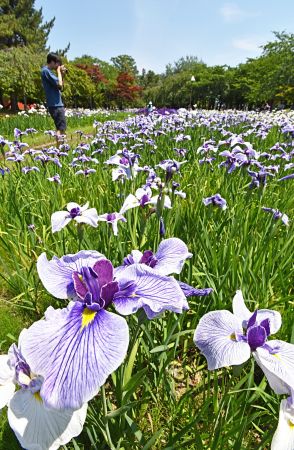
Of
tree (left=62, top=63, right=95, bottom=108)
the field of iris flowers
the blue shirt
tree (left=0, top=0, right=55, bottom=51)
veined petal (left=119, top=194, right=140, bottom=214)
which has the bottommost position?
the field of iris flowers

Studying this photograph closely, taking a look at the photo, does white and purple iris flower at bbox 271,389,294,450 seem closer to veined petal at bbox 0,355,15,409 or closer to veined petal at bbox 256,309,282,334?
veined petal at bbox 256,309,282,334

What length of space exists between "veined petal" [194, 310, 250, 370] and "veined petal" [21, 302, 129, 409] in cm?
22

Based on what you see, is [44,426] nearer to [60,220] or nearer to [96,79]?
[60,220]

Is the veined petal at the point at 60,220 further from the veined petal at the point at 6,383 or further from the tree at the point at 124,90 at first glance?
the tree at the point at 124,90

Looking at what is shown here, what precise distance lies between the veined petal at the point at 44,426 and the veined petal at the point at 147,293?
263 mm

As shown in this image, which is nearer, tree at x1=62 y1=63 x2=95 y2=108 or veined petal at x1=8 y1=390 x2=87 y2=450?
veined petal at x1=8 y1=390 x2=87 y2=450

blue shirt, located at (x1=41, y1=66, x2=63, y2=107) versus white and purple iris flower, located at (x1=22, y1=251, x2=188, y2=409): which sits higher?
blue shirt, located at (x1=41, y1=66, x2=63, y2=107)

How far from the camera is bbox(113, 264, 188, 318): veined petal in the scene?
846mm

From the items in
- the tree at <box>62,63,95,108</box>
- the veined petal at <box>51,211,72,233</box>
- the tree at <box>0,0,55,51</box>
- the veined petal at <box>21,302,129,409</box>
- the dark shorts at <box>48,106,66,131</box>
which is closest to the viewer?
the veined petal at <box>21,302,129,409</box>

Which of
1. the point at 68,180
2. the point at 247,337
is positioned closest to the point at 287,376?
the point at 247,337

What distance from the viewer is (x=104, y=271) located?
0.91 m

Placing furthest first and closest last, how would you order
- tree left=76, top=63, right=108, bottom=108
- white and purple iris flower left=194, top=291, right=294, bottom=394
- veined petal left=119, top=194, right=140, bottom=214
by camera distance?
tree left=76, top=63, right=108, bottom=108 < veined petal left=119, top=194, right=140, bottom=214 < white and purple iris flower left=194, top=291, right=294, bottom=394

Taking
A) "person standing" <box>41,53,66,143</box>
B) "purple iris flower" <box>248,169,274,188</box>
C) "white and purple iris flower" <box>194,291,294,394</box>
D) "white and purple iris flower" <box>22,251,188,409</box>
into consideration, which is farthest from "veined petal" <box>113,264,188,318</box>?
"person standing" <box>41,53,66,143</box>

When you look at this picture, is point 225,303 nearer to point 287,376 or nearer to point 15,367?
point 287,376
